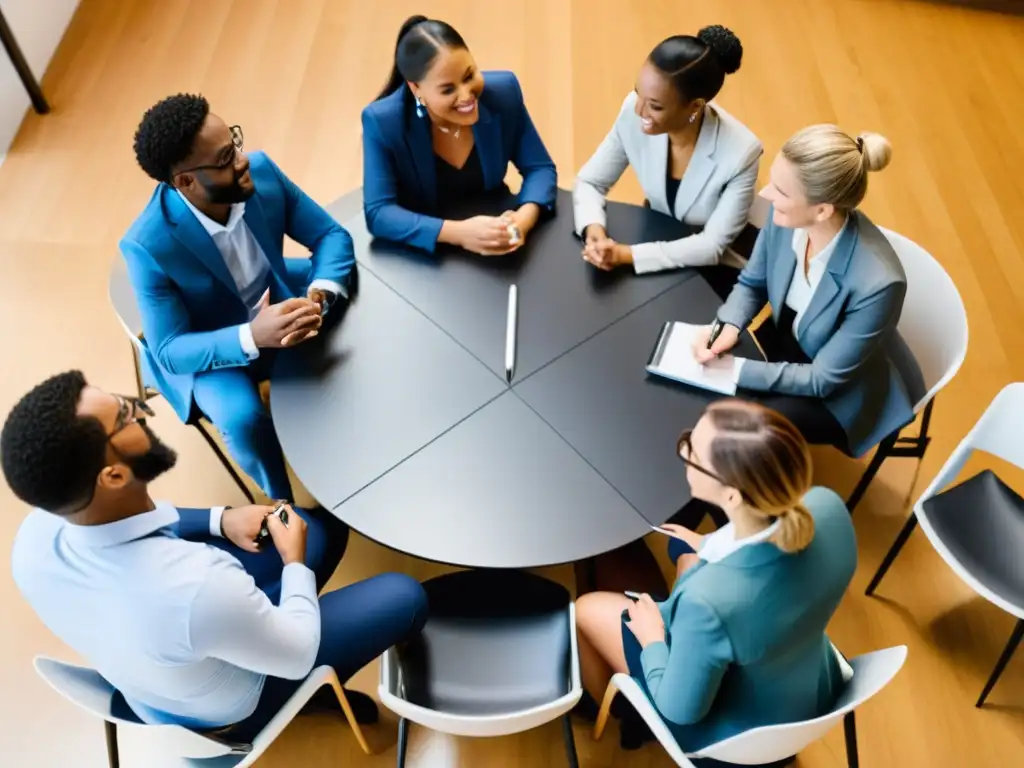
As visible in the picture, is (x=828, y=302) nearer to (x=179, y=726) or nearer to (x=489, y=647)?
(x=489, y=647)

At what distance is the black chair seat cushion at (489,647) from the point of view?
201cm

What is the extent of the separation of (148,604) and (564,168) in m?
2.99

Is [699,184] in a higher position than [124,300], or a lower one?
higher

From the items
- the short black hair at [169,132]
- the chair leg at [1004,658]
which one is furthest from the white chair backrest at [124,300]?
the chair leg at [1004,658]

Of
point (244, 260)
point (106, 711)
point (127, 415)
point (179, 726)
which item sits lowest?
point (106, 711)

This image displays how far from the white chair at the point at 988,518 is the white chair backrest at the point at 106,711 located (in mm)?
1989

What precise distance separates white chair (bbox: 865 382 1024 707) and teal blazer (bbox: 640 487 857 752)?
0.70 meters

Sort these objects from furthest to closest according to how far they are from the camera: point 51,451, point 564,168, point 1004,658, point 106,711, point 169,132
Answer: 1. point 564,168
2. point 1004,658
3. point 169,132
4. point 106,711
5. point 51,451

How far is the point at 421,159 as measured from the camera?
2.64 metres

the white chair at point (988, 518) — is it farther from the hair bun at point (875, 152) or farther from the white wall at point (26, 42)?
the white wall at point (26, 42)

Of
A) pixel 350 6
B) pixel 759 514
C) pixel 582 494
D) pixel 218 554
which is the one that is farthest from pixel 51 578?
pixel 350 6

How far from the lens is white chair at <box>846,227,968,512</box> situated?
2328 mm

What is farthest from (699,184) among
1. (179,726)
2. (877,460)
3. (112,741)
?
(112,741)

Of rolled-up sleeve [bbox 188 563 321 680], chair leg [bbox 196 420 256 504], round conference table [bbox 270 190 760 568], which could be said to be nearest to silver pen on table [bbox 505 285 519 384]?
round conference table [bbox 270 190 760 568]
